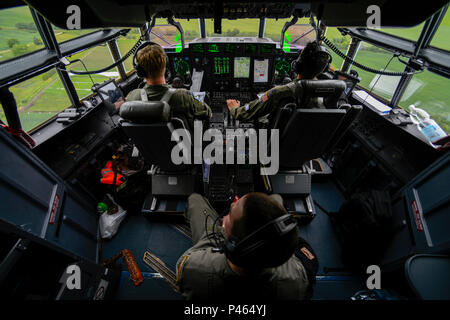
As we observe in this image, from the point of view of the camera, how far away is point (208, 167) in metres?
1.93

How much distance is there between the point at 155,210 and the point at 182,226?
1.17ft

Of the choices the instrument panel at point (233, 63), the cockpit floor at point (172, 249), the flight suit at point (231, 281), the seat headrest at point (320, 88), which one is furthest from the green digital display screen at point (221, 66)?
the flight suit at point (231, 281)

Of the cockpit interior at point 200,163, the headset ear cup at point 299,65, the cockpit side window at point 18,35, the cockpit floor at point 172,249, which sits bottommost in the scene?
the cockpit floor at point 172,249

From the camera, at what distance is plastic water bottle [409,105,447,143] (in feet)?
5.55

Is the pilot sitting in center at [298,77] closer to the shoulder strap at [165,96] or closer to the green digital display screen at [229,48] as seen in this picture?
the shoulder strap at [165,96]

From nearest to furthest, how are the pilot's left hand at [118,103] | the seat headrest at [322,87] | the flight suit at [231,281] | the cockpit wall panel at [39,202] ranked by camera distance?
the flight suit at [231,281]
the cockpit wall panel at [39,202]
the seat headrest at [322,87]
the pilot's left hand at [118,103]

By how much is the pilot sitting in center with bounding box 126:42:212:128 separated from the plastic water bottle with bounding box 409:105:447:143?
212cm

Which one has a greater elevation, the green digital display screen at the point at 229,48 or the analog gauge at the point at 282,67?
the green digital display screen at the point at 229,48

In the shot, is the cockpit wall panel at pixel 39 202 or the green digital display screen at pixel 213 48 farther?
the green digital display screen at pixel 213 48

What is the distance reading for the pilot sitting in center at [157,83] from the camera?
138 cm

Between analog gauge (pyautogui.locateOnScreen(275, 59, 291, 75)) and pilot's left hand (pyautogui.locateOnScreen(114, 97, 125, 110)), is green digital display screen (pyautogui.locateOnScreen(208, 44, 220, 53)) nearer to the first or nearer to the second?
analog gauge (pyautogui.locateOnScreen(275, 59, 291, 75))

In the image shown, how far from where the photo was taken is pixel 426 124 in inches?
72.6

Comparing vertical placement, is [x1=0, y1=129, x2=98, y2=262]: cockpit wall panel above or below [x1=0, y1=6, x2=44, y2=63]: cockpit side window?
below

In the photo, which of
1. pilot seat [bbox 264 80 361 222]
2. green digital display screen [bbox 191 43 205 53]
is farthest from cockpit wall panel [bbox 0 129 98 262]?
green digital display screen [bbox 191 43 205 53]
